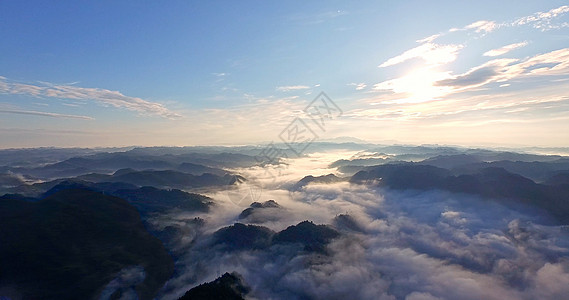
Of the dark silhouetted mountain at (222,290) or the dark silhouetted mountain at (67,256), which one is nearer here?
the dark silhouetted mountain at (222,290)

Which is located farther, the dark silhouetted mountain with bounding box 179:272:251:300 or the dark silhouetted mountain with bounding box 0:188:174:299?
the dark silhouetted mountain with bounding box 0:188:174:299

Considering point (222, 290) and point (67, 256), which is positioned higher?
point (67, 256)

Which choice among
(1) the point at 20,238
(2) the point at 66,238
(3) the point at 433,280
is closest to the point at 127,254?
(2) the point at 66,238

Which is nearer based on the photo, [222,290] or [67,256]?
[222,290]

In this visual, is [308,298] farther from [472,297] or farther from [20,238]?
[20,238]
